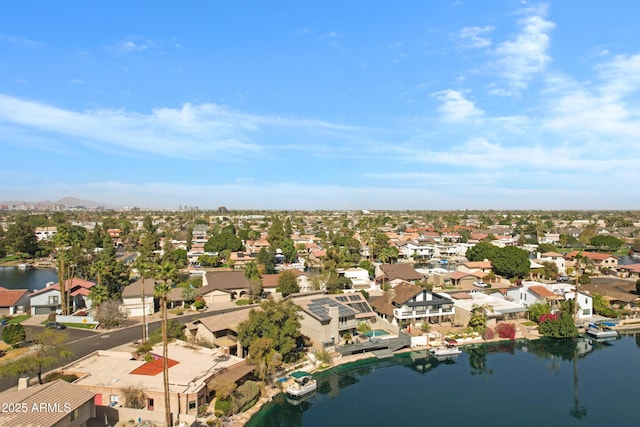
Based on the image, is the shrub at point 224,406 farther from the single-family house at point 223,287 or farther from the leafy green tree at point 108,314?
the single-family house at point 223,287

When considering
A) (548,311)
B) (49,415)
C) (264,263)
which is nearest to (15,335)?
(49,415)

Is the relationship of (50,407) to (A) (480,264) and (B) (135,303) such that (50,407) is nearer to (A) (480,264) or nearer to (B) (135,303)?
(B) (135,303)

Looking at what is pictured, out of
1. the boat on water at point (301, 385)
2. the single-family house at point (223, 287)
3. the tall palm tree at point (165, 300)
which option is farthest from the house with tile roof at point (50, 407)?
the single-family house at point (223, 287)

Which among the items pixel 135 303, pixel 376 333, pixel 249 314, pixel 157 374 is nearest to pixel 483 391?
pixel 376 333

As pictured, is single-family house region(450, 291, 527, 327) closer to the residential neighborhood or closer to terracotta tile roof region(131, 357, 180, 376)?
the residential neighborhood

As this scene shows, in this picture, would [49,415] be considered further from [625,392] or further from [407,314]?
[625,392]

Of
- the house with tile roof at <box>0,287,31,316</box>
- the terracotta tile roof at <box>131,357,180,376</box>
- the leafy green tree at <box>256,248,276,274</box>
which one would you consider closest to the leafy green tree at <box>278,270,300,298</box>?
the leafy green tree at <box>256,248,276,274</box>
